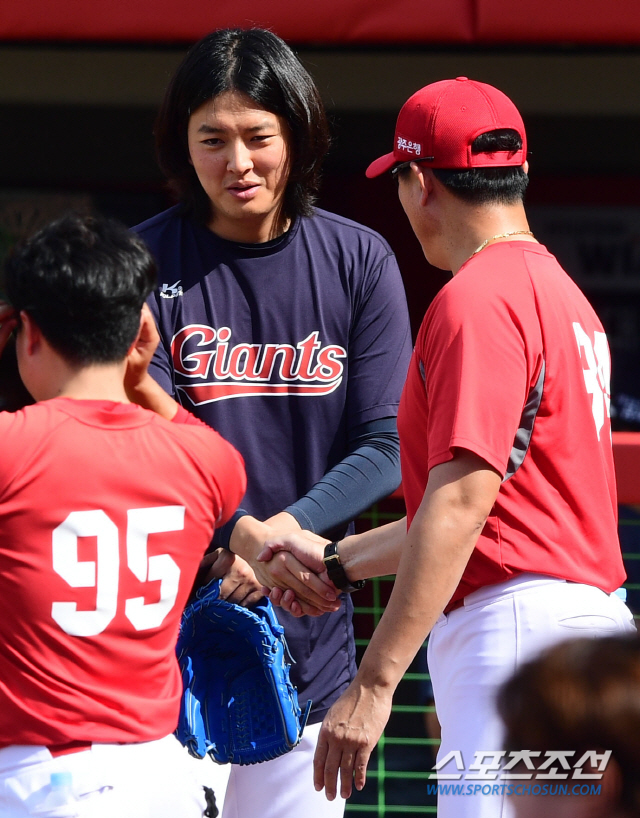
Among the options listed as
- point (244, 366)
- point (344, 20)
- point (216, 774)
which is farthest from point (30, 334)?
point (344, 20)

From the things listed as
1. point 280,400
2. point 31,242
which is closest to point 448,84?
point 280,400

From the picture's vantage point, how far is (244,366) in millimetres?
2314

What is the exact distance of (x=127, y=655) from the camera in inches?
65.4

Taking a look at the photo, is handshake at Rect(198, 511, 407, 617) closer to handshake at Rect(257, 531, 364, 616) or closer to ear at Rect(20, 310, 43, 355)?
handshake at Rect(257, 531, 364, 616)

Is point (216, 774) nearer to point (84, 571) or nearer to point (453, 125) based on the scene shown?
point (84, 571)

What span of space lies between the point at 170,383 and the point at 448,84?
805 mm

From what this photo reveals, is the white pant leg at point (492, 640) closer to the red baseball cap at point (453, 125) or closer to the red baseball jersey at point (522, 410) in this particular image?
the red baseball jersey at point (522, 410)

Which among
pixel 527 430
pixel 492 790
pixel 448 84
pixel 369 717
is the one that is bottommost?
pixel 492 790

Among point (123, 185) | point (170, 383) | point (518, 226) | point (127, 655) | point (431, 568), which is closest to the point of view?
point (127, 655)

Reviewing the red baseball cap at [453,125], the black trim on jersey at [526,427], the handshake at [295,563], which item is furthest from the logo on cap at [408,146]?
the handshake at [295,563]

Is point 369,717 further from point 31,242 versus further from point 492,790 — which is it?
point 31,242

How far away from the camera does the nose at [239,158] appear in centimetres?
233

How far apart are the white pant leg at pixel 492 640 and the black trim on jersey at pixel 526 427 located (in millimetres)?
196

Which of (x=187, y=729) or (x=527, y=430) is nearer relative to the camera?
(x=527, y=430)
